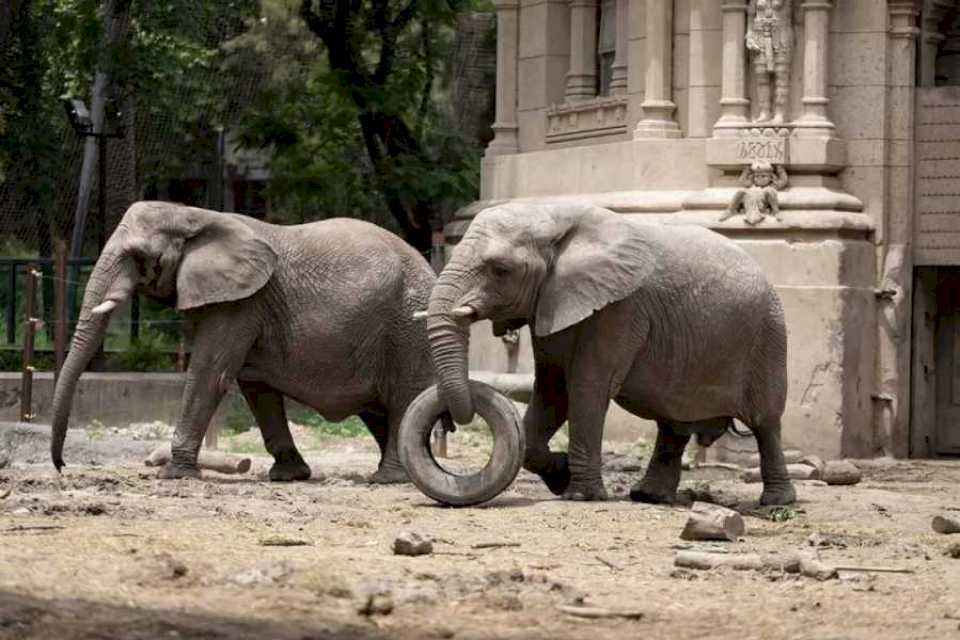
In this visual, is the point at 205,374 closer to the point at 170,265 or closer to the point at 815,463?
the point at 170,265

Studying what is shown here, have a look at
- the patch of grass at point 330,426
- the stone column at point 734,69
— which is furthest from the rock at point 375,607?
the patch of grass at point 330,426

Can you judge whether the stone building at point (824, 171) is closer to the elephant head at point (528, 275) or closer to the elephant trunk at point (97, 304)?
the elephant head at point (528, 275)

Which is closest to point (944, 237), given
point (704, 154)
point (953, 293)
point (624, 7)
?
point (953, 293)

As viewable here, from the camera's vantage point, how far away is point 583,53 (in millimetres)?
22844

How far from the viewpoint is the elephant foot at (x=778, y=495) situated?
15479mm

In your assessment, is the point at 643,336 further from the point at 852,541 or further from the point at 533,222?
the point at 852,541

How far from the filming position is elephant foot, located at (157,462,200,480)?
1636 centimetres

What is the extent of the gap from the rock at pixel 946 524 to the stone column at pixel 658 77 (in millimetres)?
8051

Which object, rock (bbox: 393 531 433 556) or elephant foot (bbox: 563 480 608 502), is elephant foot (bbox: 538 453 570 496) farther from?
rock (bbox: 393 531 433 556)

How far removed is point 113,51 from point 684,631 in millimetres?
20707

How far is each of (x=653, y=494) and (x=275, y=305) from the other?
3.03 m

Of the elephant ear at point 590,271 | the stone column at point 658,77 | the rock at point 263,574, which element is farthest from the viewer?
the stone column at point 658,77

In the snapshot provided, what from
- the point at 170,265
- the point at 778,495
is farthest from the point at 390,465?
the point at 778,495

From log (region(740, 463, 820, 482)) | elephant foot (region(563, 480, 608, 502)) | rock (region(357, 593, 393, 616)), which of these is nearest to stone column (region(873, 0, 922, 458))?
log (region(740, 463, 820, 482))
